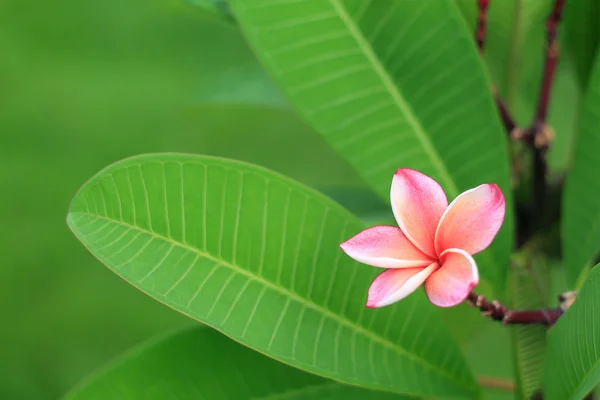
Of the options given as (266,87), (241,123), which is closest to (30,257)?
(241,123)

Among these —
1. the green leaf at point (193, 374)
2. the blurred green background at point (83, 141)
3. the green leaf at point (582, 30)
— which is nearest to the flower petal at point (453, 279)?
the green leaf at point (193, 374)

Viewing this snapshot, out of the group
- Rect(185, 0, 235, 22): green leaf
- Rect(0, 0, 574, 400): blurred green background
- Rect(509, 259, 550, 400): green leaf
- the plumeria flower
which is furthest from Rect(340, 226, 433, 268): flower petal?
Rect(0, 0, 574, 400): blurred green background

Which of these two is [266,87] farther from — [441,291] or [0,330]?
[0,330]

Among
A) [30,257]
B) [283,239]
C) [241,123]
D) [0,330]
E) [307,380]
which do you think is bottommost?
[0,330]

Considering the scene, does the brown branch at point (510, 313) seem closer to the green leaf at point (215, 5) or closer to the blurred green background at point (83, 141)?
the green leaf at point (215, 5)

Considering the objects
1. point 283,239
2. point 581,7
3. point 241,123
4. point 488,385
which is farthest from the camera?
point 241,123

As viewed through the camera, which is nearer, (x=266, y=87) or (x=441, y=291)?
(x=441, y=291)

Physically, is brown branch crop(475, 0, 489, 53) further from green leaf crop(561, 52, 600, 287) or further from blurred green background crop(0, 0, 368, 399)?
blurred green background crop(0, 0, 368, 399)
